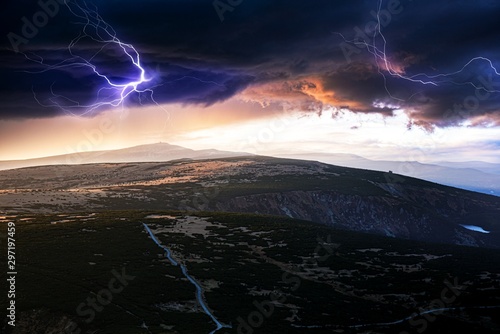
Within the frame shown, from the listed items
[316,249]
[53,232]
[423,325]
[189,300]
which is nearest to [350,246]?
[316,249]

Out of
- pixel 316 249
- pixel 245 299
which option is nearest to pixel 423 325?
pixel 245 299

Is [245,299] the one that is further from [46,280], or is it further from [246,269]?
[46,280]

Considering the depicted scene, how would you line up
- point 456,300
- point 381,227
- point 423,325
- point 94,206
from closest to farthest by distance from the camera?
point 423,325 < point 456,300 < point 94,206 < point 381,227

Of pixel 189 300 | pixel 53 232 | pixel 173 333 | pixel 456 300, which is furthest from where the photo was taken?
pixel 53 232

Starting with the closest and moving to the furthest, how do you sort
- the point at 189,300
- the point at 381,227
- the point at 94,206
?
the point at 189,300 → the point at 94,206 → the point at 381,227

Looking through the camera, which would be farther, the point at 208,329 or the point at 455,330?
the point at 455,330

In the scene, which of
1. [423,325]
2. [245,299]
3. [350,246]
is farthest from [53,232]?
[423,325]

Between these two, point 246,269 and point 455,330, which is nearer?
point 455,330

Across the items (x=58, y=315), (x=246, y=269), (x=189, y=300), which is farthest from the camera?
(x=246, y=269)

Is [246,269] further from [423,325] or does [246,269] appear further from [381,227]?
[381,227]
